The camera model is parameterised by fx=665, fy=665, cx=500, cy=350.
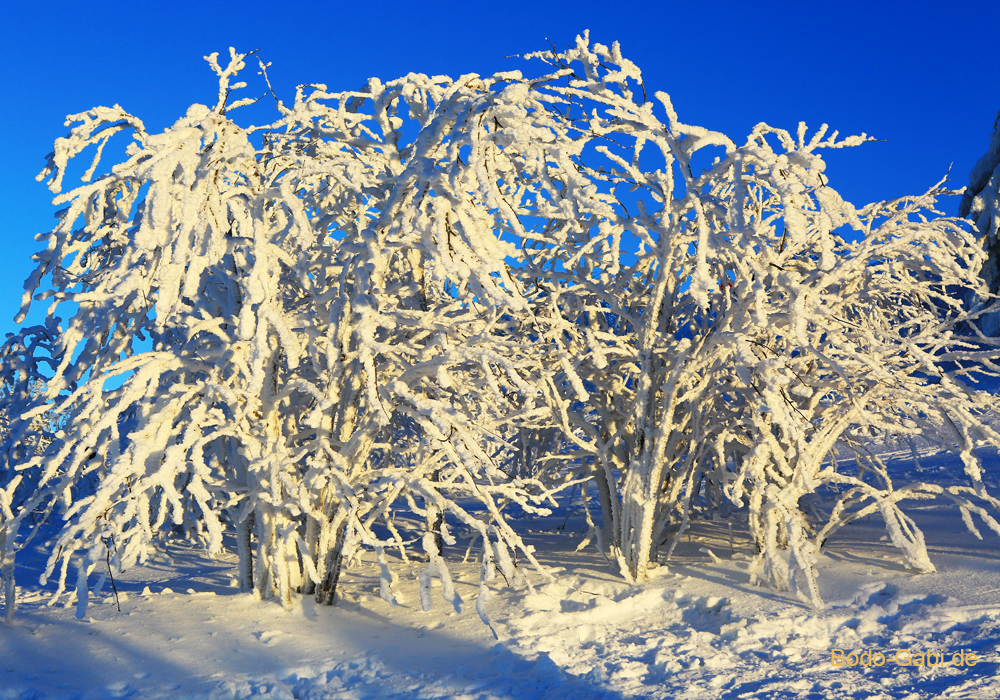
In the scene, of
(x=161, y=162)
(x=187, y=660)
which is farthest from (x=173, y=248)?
(x=187, y=660)

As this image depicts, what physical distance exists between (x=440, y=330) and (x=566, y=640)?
234 cm

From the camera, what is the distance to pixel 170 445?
4.64 meters

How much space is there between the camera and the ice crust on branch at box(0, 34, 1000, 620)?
380 cm

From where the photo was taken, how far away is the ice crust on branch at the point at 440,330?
3797 mm

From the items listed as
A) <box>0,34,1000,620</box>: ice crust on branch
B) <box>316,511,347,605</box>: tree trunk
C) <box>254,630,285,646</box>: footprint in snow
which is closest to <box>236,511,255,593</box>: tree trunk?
<box>0,34,1000,620</box>: ice crust on branch

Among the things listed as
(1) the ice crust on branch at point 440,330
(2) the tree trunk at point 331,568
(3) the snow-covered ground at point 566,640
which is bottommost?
(3) the snow-covered ground at point 566,640

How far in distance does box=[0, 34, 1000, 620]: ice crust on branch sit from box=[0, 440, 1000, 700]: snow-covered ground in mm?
313

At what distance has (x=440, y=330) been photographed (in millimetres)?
5031

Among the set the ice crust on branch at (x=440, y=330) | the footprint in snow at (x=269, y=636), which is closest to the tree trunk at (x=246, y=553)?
the ice crust on branch at (x=440, y=330)

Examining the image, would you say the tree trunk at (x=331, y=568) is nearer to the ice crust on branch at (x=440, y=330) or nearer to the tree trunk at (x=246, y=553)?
the ice crust on branch at (x=440, y=330)

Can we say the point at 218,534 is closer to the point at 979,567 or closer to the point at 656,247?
the point at 656,247

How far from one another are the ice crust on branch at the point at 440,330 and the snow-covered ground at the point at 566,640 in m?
0.31

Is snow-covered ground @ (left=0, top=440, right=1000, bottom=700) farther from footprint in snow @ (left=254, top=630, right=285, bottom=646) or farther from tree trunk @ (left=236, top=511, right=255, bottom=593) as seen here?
tree trunk @ (left=236, top=511, right=255, bottom=593)

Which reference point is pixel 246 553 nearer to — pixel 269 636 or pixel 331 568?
pixel 331 568
